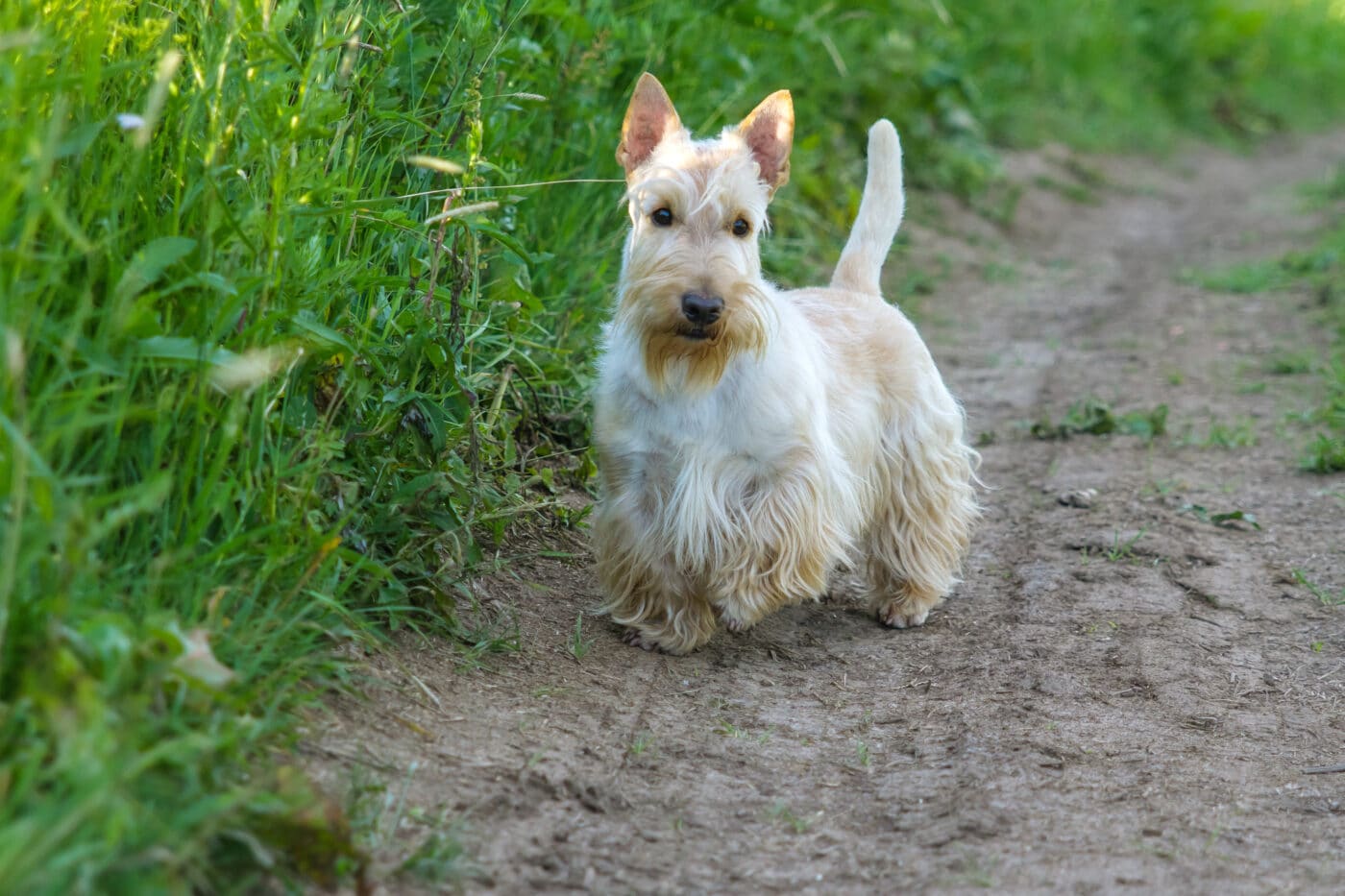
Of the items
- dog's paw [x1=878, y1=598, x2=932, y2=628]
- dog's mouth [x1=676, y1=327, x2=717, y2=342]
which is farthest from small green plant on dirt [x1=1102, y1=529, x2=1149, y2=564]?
dog's mouth [x1=676, y1=327, x2=717, y2=342]

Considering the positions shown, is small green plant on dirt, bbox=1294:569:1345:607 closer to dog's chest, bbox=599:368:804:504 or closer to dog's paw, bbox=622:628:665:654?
dog's chest, bbox=599:368:804:504

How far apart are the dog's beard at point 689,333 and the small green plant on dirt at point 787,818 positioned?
121 cm

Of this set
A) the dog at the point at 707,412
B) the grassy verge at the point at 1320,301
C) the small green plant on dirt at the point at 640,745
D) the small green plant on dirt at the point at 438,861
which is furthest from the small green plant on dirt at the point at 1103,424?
the small green plant on dirt at the point at 438,861

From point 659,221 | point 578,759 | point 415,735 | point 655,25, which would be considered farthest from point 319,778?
point 655,25

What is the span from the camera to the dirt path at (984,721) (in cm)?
261

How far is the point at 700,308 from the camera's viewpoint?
354cm

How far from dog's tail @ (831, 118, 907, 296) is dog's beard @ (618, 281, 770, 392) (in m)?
1.07

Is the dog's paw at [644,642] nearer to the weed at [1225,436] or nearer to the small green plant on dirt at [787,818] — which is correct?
the small green plant on dirt at [787,818]

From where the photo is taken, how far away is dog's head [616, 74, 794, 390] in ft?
11.8

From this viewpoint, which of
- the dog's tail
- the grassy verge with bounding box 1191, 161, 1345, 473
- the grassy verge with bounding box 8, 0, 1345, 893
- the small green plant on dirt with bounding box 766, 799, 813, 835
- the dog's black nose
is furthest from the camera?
the grassy verge with bounding box 1191, 161, 1345, 473

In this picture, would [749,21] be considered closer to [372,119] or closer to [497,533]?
[372,119]

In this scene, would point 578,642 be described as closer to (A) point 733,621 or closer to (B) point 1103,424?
(A) point 733,621

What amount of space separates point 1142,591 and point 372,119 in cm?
253

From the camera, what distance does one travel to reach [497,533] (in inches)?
143
